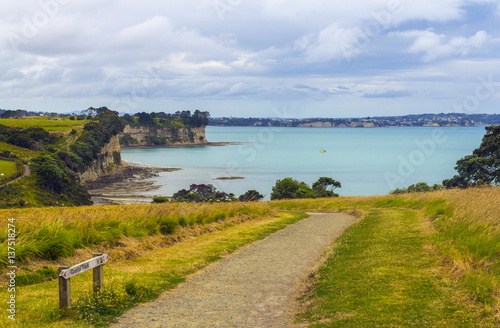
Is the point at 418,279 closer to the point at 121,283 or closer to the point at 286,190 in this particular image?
the point at 121,283

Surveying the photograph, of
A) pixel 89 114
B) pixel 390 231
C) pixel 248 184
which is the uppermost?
pixel 89 114

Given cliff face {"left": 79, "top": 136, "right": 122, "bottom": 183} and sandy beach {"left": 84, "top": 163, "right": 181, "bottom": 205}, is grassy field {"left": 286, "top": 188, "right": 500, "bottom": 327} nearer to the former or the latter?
sandy beach {"left": 84, "top": 163, "right": 181, "bottom": 205}

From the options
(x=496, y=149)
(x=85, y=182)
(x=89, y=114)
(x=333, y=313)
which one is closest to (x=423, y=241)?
(x=333, y=313)

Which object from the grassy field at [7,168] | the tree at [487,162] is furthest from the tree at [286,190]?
the grassy field at [7,168]

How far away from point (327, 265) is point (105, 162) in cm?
11079

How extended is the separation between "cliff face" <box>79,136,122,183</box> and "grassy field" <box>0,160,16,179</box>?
22621 mm

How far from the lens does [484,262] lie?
9.06 meters

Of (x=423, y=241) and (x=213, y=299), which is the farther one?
(x=423, y=241)

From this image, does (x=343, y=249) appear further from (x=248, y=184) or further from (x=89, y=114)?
(x=89, y=114)

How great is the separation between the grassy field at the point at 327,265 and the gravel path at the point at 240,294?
38cm

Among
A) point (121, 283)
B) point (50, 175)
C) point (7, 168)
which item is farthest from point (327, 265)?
point (7, 168)

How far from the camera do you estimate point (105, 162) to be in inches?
4562

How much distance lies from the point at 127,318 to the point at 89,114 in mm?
185597

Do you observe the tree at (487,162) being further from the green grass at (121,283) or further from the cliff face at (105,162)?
the cliff face at (105,162)
